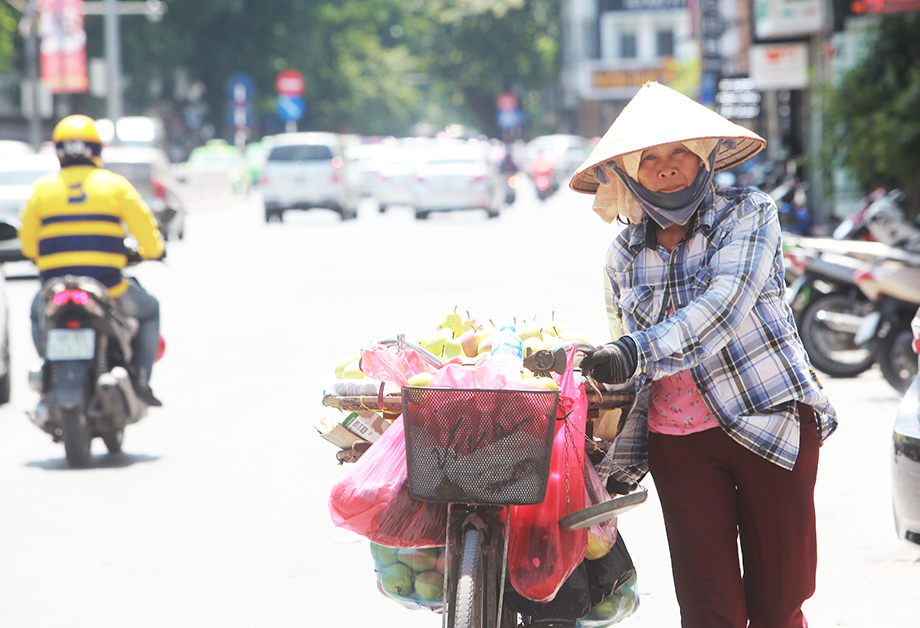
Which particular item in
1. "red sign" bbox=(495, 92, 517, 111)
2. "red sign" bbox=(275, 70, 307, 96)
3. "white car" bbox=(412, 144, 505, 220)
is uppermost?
"red sign" bbox=(495, 92, 517, 111)

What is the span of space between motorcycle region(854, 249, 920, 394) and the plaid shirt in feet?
17.4

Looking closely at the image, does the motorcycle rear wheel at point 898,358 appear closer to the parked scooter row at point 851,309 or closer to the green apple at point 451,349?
the parked scooter row at point 851,309

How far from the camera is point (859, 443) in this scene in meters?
7.40

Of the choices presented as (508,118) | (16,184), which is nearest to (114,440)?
(16,184)

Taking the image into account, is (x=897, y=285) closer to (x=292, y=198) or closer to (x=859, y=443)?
(x=859, y=443)

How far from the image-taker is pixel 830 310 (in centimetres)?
927

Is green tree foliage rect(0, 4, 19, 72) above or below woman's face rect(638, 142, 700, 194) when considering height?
above

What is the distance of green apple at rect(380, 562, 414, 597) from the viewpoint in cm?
341

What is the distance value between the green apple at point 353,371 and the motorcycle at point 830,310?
20.4 ft

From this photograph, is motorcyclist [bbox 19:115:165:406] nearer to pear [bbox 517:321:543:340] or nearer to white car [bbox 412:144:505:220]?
pear [bbox 517:321:543:340]

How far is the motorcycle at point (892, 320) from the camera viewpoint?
8.34m

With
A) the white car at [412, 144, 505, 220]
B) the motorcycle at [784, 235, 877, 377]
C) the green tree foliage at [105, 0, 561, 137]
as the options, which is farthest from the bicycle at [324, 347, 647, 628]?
the green tree foliage at [105, 0, 561, 137]

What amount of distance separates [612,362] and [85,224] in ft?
15.2

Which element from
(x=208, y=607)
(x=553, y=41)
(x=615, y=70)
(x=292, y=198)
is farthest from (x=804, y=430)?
(x=553, y=41)
